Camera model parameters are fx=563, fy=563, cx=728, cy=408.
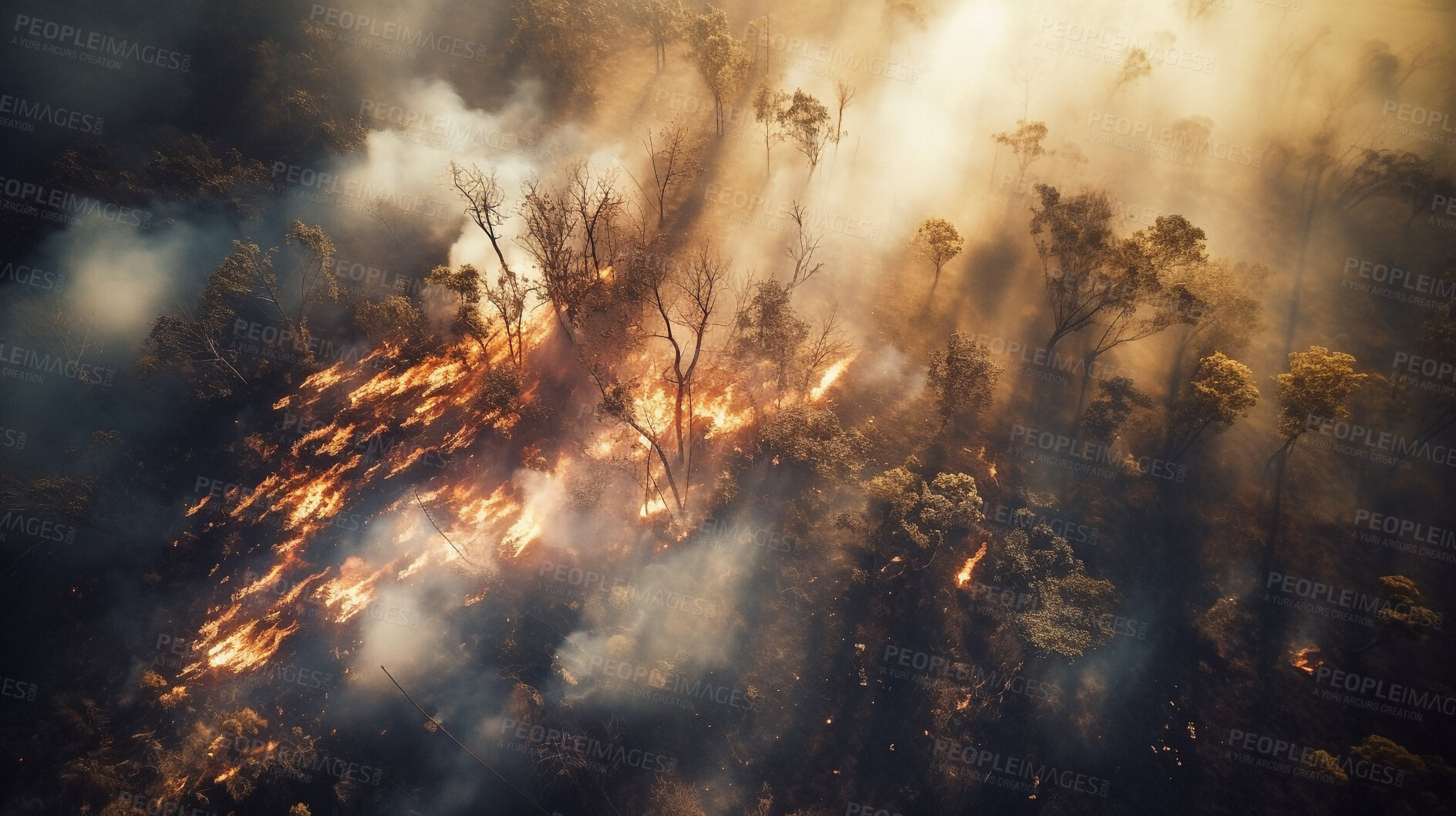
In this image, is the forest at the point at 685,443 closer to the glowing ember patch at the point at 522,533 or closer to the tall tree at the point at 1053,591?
the tall tree at the point at 1053,591

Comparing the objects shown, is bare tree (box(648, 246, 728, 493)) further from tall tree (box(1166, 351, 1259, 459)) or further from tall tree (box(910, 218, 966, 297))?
tall tree (box(1166, 351, 1259, 459))

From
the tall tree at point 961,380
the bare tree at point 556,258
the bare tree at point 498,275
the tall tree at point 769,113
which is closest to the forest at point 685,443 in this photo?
the tall tree at point 961,380

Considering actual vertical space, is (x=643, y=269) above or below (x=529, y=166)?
below

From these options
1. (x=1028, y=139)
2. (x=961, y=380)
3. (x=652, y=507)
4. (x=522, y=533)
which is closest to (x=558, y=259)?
(x=652, y=507)

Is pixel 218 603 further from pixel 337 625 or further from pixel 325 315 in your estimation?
pixel 325 315

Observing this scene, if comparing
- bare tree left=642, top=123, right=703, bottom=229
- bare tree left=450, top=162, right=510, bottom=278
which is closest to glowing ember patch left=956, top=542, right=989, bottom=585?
bare tree left=642, top=123, right=703, bottom=229

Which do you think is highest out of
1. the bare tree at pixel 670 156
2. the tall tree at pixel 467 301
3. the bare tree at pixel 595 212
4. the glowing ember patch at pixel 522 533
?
the bare tree at pixel 670 156

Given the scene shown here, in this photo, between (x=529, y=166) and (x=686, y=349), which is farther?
(x=529, y=166)

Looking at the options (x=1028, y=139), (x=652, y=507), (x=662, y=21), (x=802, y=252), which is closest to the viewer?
(x=652, y=507)

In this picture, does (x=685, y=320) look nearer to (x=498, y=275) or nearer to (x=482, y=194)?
(x=498, y=275)

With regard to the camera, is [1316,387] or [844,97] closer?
[1316,387]

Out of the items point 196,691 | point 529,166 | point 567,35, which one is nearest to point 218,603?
point 196,691
